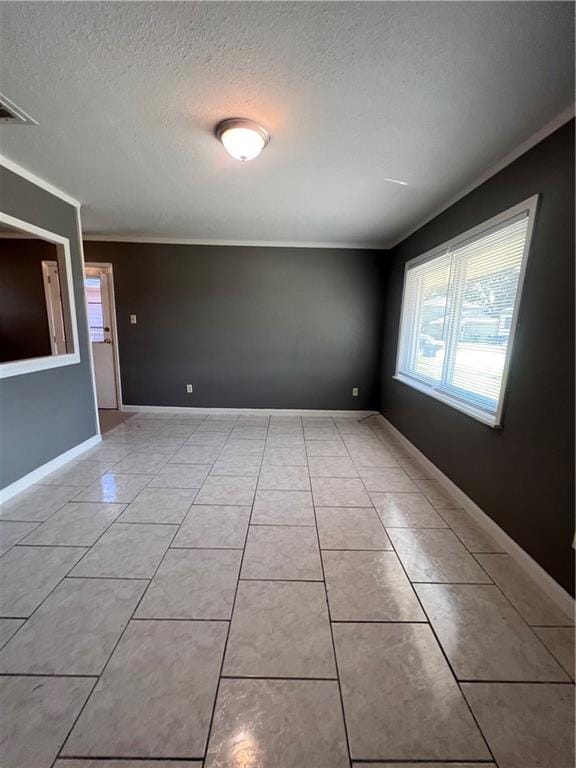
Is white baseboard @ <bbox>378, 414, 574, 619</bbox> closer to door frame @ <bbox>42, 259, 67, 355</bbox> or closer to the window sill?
the window sill

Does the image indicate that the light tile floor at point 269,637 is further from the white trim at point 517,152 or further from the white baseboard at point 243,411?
the white trim at point 517,152

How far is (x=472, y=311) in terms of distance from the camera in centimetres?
233

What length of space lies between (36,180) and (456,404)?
3914 mm

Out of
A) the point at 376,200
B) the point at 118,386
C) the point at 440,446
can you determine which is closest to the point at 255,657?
the point at 440,446

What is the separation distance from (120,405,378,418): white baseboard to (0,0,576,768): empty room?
1.09m

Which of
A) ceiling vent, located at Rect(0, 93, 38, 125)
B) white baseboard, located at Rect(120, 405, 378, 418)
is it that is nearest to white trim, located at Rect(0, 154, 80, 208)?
ceiling vent, located at Rect(0, 93, 38, 125)

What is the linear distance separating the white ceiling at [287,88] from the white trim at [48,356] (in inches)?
17.2

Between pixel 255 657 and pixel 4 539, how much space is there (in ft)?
5.76

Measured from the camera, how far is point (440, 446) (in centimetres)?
266

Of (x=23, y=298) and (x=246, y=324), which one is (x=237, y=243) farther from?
(x=23, y=298)

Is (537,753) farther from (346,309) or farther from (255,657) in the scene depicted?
(346,309)

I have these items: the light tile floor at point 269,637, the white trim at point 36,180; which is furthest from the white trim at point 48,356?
the light tile floor at point 269,637

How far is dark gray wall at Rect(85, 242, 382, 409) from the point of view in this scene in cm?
422

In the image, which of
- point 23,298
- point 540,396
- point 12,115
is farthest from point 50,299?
point 540,396
